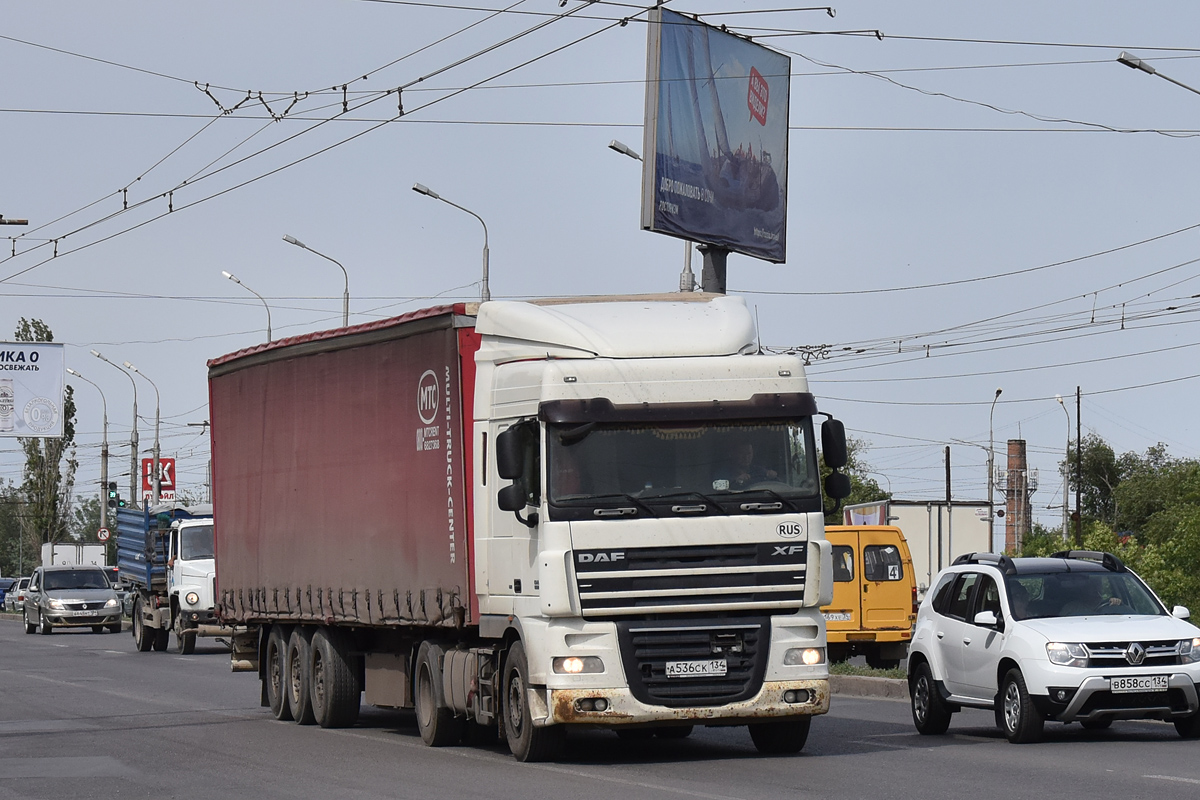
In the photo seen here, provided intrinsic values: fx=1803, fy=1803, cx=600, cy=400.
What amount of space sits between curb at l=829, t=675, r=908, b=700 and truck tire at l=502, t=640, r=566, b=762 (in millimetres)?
8984

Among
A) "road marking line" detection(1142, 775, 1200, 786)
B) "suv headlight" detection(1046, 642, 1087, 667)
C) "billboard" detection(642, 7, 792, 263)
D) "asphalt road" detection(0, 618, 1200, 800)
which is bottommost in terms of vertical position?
"asphalt road" detection(0, 618, 1200, 800)

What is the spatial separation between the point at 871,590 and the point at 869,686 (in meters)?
3.73

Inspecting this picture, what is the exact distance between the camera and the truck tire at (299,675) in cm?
1805

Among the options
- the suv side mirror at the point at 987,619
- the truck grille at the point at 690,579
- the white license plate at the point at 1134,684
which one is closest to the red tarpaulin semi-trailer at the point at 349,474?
the truck grille at the point at 690,579

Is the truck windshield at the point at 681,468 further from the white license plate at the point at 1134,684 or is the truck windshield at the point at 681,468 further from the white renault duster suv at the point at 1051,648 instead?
the white license plate at the point at 1134,684

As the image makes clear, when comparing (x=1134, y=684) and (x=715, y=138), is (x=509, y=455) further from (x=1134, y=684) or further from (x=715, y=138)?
(x=715, y=138)

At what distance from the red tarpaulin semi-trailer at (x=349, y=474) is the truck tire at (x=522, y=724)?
2.34 feet

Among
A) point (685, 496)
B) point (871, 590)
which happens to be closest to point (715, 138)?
point (871, 590)

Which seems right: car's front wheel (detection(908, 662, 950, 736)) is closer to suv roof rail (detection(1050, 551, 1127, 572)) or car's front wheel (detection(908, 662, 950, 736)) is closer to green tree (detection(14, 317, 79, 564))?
suv roof rail (detection(1050, 551, 1127, 572))

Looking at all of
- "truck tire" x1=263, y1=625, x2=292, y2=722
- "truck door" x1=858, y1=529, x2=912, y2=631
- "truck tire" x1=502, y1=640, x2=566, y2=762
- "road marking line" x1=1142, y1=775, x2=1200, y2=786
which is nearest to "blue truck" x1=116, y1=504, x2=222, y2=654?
"truck door" x1=858, y1=529, x2=912, y2=631

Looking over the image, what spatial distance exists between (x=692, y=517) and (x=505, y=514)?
155 centimetres

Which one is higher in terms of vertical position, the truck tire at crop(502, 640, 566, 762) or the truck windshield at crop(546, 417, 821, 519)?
the truck windshield at crop(546, 417, 821, 519)

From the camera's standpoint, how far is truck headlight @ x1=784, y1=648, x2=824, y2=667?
13359mm

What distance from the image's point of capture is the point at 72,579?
47.9 metres
